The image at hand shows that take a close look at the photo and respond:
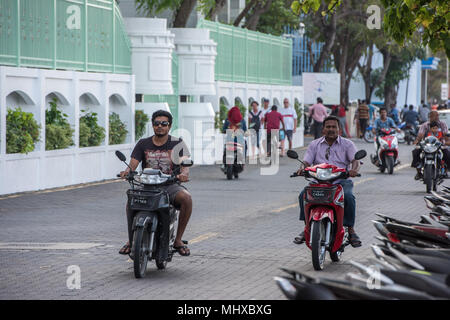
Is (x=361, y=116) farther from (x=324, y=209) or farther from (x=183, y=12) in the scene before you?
(x=324, y=209)

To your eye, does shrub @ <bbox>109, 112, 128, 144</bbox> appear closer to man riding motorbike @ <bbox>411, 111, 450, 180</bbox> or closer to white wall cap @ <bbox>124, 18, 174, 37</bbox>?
white wall cap @ <bbox>124, 18, 174, 37</bbox>

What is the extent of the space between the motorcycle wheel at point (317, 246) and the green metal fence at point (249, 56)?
1998 cm

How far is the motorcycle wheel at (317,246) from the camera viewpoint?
1002 centimetres

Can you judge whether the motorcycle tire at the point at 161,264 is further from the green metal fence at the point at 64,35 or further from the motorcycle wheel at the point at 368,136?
the motorcycle wheel at the point at 368,136

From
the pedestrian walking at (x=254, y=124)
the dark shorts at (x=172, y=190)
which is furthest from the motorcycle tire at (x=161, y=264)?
the pedestrian walking at (x=254, y=124)

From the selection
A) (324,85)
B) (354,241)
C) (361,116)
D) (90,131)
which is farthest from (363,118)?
(354,241)

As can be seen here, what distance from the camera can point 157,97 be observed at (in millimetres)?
27500

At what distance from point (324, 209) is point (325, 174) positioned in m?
0.36

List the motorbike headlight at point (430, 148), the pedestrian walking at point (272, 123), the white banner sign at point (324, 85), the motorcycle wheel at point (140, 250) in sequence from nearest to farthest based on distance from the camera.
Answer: the motorcycle wheel at point (140, 250), the motorbike headlight at point (430, 148), the pedestrian walking at point (272, 123), the white banner sign at point (324, 85)

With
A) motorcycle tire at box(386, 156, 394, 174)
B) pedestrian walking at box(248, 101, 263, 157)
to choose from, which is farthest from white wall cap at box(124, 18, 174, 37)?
motorcycle tire at box(386, 156, 394, 174)

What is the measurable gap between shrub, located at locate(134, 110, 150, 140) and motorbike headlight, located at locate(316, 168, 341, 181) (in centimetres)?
1517

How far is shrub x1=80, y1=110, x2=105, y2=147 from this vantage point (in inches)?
859

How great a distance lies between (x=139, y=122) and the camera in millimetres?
25188
